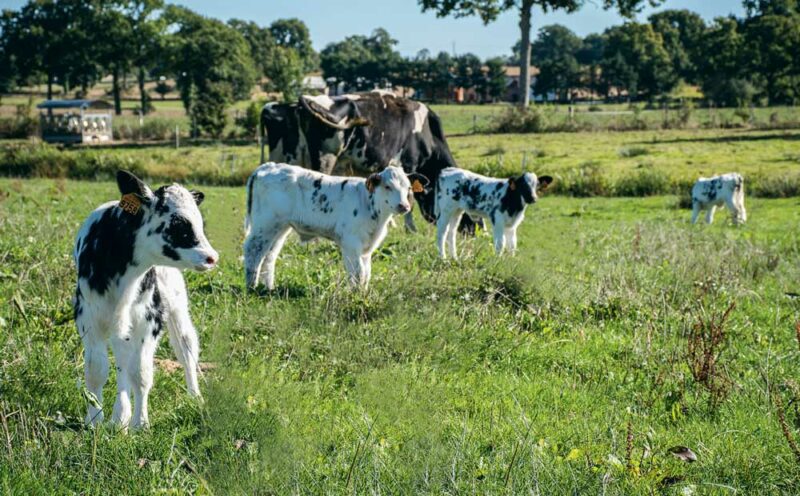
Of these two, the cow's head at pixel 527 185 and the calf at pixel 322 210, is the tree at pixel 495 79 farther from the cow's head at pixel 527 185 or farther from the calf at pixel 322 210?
the calf at pixel 322 210

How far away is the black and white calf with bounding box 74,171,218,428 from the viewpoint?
5664 millimetres

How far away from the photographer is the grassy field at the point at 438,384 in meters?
5.05

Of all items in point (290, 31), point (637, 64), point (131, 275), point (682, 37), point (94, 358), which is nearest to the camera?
point (94, 358)

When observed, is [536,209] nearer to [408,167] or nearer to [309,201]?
[408,167]

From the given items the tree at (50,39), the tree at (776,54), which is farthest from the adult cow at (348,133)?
the tree at (50,39)

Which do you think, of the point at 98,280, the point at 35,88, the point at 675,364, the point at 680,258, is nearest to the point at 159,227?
the point at 98,280

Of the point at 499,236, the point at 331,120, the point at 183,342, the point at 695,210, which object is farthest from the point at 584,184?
the point at 183,342

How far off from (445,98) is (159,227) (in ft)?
335

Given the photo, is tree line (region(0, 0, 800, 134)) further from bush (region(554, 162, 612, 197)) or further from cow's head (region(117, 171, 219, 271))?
cow's head (region(117, 171, 219, 271))

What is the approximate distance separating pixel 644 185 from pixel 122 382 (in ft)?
74.8

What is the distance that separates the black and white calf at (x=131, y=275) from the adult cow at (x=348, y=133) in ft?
31.4

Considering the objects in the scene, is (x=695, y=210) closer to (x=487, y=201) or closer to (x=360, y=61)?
(x=487, y=201)

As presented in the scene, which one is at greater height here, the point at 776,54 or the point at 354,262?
the point at 776,54

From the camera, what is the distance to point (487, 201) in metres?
14.2
